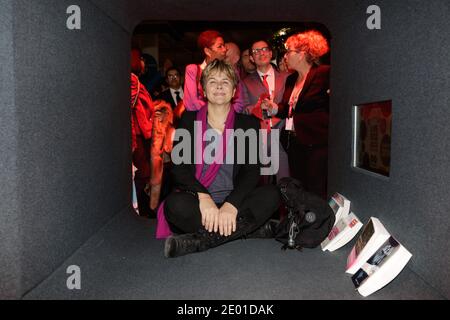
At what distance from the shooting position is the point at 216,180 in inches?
95.2

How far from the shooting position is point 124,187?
10.3 ft

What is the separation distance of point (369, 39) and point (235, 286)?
1.61 meters

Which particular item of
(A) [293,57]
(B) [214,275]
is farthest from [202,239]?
(A) [293,57]

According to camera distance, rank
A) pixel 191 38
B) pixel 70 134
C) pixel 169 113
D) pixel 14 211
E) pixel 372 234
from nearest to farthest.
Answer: pixel 14 211 → pixel 372 234 → pixel 70 134 → pixel 169 113 → pixel 191 38

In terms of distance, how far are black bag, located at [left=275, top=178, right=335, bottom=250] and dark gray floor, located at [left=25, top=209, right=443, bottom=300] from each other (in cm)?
7

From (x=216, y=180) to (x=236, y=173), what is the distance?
0.43 feet

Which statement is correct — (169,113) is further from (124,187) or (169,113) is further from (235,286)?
(235,286)

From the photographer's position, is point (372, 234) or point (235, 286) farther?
point (372, 234)

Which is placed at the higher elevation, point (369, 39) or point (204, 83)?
point (369, 39)

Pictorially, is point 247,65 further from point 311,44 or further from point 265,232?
point 265,232

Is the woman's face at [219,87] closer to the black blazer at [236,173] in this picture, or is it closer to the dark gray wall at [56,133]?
the black blazer at [236,173]

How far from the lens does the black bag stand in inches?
87.7

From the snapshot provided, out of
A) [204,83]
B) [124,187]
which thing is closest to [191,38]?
[124,187]

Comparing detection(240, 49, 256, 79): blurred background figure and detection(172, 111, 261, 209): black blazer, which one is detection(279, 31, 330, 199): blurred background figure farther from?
detection(172, 111, 261, 209): black blazer
